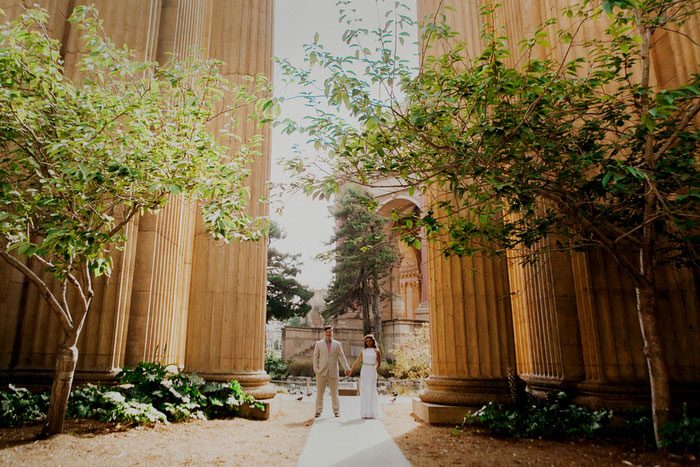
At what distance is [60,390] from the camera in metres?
5.33

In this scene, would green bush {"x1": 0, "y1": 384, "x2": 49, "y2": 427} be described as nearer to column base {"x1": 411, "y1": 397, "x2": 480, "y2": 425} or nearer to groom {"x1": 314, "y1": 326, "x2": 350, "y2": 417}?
groom {"x1": 314, "y1": 326, "x2": 350, "y2": 417}

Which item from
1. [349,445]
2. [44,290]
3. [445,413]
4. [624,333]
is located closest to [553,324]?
[624,333]

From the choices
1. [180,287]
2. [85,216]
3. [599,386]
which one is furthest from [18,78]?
[599,386]

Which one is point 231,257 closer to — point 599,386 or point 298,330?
point 599,386

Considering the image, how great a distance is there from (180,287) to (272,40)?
20.6ft

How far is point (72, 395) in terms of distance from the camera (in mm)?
6215

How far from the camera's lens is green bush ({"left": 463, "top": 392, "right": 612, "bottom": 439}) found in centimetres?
589

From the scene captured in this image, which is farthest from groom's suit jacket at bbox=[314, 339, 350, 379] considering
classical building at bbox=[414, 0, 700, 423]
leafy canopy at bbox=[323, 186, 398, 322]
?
leafy canopy at bbox=[323, 186, 398, 322]

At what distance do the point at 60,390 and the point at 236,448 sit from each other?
86.8 inches

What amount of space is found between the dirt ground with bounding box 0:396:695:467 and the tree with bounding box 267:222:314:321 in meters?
20.6

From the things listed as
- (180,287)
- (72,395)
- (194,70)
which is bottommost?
(72,395)

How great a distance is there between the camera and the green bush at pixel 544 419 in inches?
232

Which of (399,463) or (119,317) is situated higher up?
(119,317)

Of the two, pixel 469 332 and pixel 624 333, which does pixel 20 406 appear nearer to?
pixel 469 332
